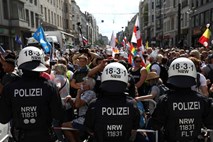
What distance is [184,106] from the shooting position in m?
3.21

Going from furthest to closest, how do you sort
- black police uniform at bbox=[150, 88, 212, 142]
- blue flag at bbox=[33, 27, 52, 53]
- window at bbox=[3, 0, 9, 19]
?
1. window at bbox=[3, 0, 9, 19]
2. blue flag at bbox=[33, 27, 52, 53]
3. black police uniform at bbox=[150, 88, 212, 142]

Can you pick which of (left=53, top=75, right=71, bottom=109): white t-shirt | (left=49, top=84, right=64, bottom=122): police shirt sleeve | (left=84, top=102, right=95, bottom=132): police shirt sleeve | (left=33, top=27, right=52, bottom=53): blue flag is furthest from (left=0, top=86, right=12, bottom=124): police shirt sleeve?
(left=33, top=27, right=52, bottom=53): blue flag

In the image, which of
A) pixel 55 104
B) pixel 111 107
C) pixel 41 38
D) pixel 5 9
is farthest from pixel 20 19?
pixel 111 107

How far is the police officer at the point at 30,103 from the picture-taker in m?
3.32

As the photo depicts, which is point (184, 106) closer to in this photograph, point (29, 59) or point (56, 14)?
point (29, 59)

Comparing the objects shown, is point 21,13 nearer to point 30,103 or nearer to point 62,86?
point 62,86

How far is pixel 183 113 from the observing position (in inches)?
126

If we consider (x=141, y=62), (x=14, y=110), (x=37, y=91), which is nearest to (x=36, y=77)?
(x=37, y=91)

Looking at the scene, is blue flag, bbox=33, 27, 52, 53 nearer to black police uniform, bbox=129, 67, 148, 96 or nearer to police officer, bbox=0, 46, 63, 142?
black police uniform, bbox=129, 67, 148, 96

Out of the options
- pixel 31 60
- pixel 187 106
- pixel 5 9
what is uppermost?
pixel 5 9

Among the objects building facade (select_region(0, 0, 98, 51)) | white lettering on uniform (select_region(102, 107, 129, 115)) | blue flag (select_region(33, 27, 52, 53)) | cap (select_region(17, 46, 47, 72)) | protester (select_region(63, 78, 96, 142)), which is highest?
building facade (select_region(0, 0, 98, 51))

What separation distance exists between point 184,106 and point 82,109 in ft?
6.26

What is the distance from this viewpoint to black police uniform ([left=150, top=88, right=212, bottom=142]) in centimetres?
321

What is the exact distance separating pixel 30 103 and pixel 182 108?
1.80 metres
